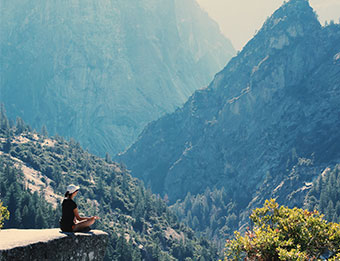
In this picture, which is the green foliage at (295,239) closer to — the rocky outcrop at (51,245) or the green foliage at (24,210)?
the rocky outcrop at (51,245)

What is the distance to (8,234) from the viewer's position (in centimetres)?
1684

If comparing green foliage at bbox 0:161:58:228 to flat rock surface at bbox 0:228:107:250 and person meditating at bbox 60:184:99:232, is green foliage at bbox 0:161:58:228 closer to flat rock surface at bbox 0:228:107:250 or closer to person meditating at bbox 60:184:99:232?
person meditating at bbox 60:184:99:232

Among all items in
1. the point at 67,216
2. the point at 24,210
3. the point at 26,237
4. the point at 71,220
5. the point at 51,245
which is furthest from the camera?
the point at 24,210

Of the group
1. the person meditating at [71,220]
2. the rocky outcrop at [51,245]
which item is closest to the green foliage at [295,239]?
the rocky outcrop at [51,245]

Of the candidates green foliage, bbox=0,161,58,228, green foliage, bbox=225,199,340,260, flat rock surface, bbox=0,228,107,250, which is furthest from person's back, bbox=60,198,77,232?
green foliage, bbox=0,161,58,228

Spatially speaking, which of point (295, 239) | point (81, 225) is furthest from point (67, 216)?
Answer: point (295, 239)

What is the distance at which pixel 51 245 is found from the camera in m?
16.2

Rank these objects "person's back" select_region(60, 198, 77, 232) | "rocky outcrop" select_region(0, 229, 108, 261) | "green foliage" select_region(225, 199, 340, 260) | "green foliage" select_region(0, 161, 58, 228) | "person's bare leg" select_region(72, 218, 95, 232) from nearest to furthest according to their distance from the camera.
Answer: "rocky outcrop" select_region(0, 229, 108, 261) → "person's back" select_region(60, 198, 77, 232) → "person's bare leg" select_region(72, 218, 95, 232) → "green foliage" select_region(225, 199, 340, 260) → "green foliage" select_region(0, 161, 58, 228)

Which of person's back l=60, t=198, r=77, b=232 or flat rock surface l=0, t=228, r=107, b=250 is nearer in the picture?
flat rock surface l=0, t=228, r=107, b=250

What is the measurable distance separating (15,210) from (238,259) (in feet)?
534

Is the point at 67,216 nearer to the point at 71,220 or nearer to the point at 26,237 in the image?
the point at 71,220

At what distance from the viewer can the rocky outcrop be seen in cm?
1473

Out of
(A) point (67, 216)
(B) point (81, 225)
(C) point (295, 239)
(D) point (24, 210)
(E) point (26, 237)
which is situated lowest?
(C) point (295, 239)

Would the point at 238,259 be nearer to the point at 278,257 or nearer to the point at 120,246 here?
the point at 278,257
